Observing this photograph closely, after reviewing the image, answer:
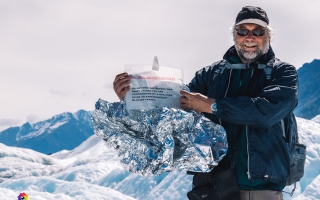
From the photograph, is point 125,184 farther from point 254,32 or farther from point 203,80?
point 254,32

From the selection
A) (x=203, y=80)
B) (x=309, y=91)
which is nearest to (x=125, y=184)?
(x=203, y=80)

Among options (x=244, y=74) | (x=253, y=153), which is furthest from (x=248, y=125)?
(x=244, y=74)

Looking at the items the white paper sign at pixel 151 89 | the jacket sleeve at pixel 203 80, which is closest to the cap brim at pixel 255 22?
the jacket sleeve at pixel 203 80

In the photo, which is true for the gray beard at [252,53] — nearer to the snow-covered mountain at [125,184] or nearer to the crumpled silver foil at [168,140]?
the crumpled silver foil at [168,140]

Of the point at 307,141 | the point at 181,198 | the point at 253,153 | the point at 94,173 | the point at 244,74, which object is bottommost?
the point at 94,173

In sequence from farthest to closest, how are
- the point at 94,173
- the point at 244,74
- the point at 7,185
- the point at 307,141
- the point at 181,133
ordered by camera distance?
the point at 94,173 < the point at 7,185 < the point at 307,141 < the point at 244,74 < the point at 181,133

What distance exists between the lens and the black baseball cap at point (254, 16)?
2.55 m

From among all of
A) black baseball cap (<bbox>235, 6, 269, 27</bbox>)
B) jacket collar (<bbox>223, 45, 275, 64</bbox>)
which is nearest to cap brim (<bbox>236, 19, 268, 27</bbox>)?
black baseball cap (<bbox>235, 6, 269, 27</bbox>)

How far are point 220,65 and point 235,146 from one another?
0.45 meters

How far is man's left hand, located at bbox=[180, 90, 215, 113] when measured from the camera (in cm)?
237

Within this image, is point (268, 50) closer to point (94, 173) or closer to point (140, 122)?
point (140, 122)

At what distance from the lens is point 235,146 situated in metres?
2.54

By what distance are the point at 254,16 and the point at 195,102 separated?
0.55 m

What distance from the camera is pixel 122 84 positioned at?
2.46m
